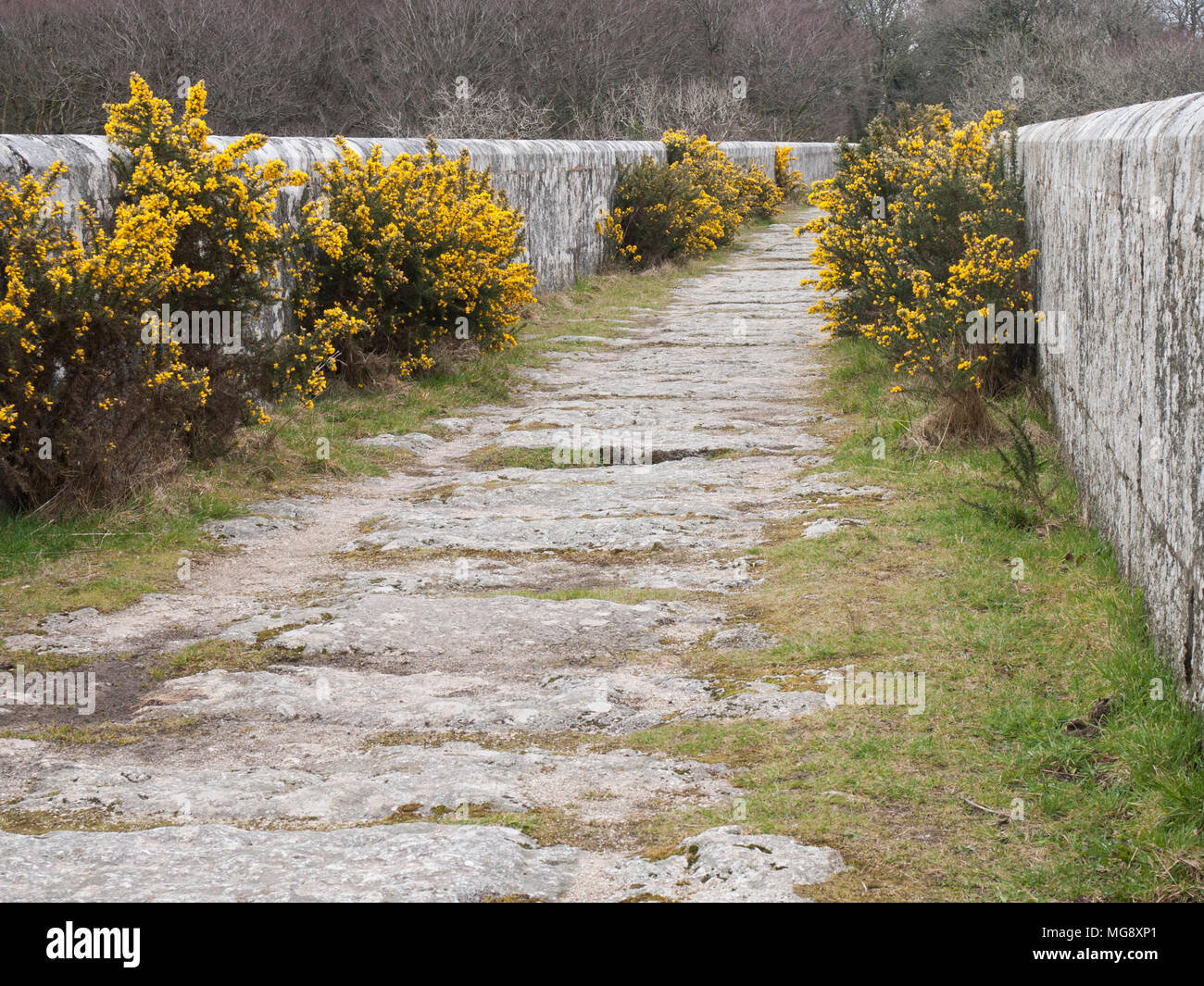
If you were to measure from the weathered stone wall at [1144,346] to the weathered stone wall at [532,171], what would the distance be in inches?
193

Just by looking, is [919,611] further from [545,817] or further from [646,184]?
[646,184]

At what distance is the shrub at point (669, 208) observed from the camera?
645 inches

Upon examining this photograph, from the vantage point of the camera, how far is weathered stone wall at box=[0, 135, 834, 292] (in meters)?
6.18

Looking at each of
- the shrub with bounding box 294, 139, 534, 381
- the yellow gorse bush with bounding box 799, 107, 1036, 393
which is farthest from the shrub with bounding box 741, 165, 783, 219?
the shrub with bounding box 294, 139, 534, 381

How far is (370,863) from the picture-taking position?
2861 mm

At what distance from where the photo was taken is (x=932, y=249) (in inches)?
336

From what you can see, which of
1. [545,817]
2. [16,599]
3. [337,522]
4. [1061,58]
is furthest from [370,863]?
[1061,58]

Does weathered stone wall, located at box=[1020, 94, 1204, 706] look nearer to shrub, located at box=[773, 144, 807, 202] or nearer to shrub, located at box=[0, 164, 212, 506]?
shrub, located at box=[0, 164, 212, 506]

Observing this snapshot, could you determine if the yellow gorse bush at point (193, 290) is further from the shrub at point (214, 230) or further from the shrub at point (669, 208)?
the shrub at point (669, 208)

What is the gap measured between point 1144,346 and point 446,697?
2668 millimetres

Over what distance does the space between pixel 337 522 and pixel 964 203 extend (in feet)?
15.9

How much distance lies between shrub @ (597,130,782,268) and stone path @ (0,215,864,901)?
29.4ft

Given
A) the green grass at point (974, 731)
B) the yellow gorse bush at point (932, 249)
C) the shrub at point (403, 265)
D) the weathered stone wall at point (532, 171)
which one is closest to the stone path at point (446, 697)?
the green grass at point (974, 731)

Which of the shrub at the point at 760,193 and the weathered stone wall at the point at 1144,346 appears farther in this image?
the shrub at the point at 760,193
